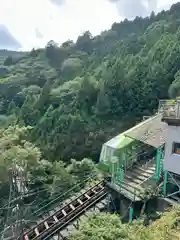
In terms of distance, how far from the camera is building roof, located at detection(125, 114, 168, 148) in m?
15.2

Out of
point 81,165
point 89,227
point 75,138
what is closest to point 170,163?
point 89,227

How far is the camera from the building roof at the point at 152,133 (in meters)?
15.2

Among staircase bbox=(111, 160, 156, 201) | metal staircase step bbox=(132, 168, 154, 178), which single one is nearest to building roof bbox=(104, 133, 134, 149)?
staircase bbox=(111, 160, 156, 201)

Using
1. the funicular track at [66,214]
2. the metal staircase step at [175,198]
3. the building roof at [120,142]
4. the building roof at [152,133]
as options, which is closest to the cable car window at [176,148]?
the building roof at [152,133]

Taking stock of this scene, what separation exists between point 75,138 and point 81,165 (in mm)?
6881

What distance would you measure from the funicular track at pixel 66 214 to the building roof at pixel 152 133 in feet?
9.35

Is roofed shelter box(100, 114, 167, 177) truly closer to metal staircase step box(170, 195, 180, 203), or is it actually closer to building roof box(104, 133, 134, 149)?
building roof box(104, 133, 134, 149)

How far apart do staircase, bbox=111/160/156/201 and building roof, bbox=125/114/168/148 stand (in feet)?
4.52

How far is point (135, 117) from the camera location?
30.4m

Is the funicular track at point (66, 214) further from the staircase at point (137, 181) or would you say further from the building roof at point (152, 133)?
the building roof at point (152, 133)

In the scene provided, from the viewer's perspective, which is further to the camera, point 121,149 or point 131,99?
point 131,99

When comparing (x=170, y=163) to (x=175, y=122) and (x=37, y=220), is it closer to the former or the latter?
(x=175, y=122)

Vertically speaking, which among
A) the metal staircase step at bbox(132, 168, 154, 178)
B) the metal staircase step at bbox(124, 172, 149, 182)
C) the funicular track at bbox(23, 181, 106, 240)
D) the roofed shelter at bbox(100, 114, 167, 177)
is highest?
the roofed shelter at bbox(100, 114, 167, 177)

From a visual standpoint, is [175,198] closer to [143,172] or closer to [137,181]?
[137,181]
